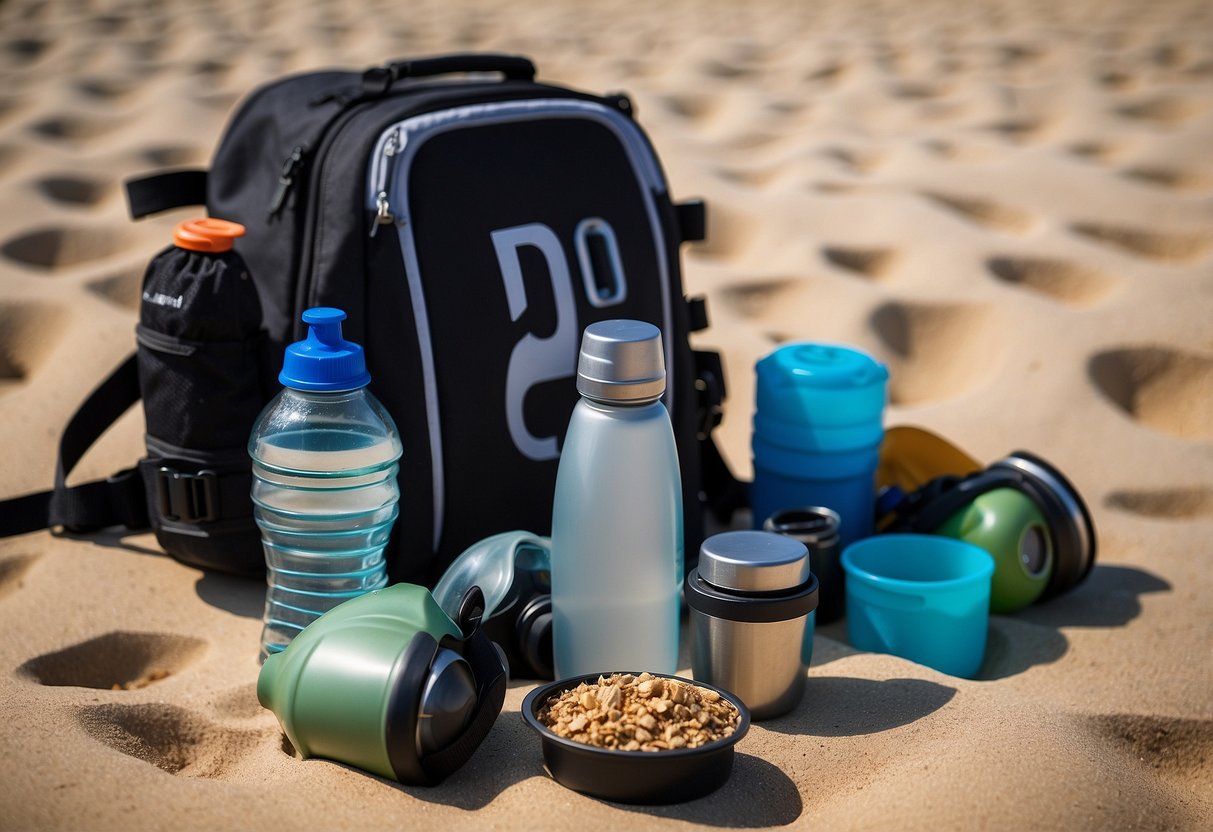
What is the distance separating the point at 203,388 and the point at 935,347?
1.76m

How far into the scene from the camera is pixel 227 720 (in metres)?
1.57

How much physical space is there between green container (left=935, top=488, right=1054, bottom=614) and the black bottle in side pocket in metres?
1.16

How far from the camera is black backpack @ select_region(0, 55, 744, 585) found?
Answer: 5.89 ft

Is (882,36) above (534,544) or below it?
above

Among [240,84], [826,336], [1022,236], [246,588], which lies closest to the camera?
[246,588]

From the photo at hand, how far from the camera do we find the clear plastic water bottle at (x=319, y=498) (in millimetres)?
1730

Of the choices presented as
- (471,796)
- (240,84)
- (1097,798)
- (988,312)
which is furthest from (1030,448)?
(240,84)

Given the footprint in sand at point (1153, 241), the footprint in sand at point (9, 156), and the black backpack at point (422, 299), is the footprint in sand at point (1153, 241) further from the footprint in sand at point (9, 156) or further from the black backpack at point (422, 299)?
the footprint in sand at point (9, 156)

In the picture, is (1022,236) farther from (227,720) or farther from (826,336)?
(227,720)

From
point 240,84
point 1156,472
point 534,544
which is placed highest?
point 240,84

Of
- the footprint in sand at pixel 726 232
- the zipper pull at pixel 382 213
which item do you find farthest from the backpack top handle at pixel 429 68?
the footprint in sand at pixel 726 232

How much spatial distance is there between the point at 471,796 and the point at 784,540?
1.72 ft

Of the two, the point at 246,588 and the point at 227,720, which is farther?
the point at 246,588

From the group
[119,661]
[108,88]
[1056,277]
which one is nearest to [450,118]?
[119,661]
